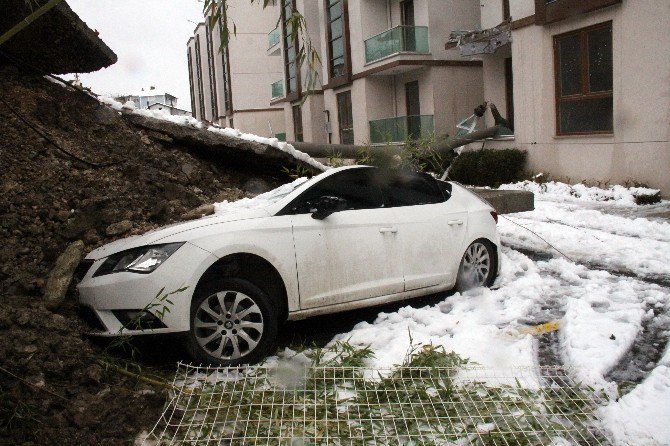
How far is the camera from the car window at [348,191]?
5.54 metres

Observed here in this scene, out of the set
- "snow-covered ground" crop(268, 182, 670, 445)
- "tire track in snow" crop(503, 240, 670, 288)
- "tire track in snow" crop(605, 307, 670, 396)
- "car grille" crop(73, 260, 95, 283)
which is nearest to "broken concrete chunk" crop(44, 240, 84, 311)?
"car grille" crop(73, 260, 95, 283)

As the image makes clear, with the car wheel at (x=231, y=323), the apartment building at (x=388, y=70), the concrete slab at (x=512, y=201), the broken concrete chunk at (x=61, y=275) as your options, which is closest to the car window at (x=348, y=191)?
the car wheel at (x=231, y=323)

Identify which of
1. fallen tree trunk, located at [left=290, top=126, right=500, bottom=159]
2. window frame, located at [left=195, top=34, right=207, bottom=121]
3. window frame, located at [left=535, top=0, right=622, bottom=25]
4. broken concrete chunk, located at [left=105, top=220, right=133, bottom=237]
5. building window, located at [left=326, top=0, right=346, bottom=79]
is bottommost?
broken concrete chunk, located at [left=105, top=220, right=133, bottom=237]

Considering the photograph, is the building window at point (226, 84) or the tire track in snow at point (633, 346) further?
the building window at point (226, 84)

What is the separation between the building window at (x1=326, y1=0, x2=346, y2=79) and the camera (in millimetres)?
29781

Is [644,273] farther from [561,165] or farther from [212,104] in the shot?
[212,104]

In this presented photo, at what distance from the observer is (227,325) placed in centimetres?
482

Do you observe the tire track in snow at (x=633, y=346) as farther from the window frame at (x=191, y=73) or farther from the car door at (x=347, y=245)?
the window frame at (x=191, y=73)

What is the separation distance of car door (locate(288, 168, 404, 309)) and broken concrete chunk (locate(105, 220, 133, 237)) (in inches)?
79.6

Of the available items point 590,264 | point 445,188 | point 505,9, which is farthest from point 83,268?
point 505,9

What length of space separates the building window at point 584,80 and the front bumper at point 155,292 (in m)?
12.4

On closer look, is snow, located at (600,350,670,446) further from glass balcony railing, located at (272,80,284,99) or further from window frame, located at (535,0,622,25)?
glass balcony railing, located at (272,80,284,99)

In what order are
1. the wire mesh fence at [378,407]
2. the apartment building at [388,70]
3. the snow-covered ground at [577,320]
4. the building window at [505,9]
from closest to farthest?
1. the wire mesh fence at [378,407]
2. the snow-covered ground at [577,320]
3. the building window at [505,9]
4. the apartment building at [388,70]

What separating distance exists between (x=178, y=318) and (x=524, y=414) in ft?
8.15
